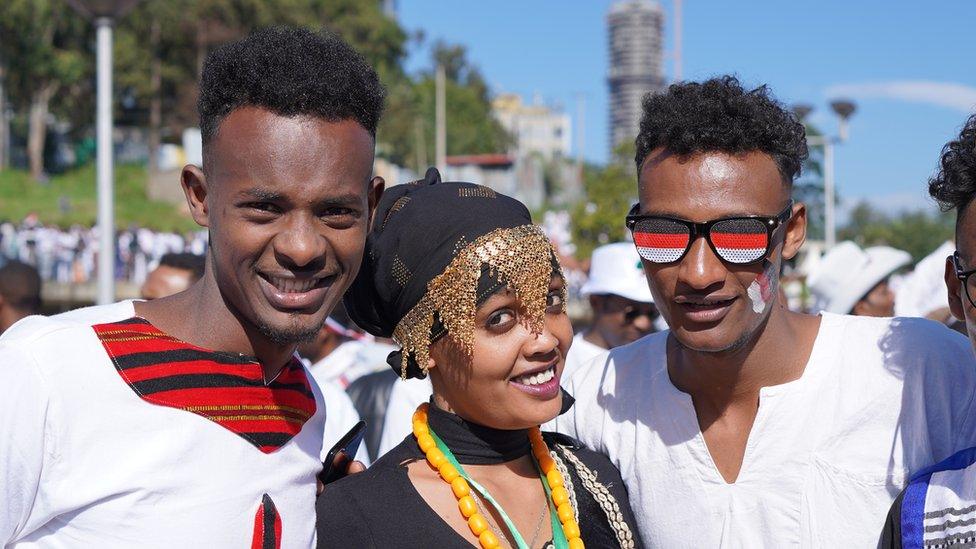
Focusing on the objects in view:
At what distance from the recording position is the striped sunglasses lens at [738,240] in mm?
2773

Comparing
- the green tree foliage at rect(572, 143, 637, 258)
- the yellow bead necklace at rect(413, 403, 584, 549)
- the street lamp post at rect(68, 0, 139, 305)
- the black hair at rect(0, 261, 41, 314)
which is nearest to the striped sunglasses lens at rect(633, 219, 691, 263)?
the yellow bead necklace at rect(413, 403, 584, 549)

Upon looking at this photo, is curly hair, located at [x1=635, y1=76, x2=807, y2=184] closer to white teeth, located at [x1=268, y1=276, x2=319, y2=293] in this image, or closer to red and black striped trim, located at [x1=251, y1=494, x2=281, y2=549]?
white teeth, located at [x1=268, y1=276, x2=319, y2=293]

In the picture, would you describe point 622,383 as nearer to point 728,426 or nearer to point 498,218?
point 728,426

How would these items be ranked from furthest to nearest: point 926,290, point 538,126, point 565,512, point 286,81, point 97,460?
point 538,126 < point 926,290 < point 565,512 < point 286,81 < point 97,460

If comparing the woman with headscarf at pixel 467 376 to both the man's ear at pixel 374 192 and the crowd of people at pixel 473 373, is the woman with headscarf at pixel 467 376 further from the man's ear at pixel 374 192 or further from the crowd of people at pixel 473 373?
the man's ear at pixel 374 192

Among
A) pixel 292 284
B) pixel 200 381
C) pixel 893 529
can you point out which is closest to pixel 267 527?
pixel 200 381

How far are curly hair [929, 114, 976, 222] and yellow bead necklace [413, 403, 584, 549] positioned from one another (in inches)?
49.7

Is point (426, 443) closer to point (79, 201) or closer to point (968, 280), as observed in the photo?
point (968, 280)

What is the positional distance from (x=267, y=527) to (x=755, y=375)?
57.9 inches

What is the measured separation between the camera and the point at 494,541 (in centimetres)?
256

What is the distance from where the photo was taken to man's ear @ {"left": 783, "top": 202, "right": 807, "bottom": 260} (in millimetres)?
2969

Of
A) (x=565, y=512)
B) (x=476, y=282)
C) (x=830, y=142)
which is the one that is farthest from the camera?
(x=830, y=142)

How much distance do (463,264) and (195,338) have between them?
2.33 ft

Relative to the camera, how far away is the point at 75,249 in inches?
950
